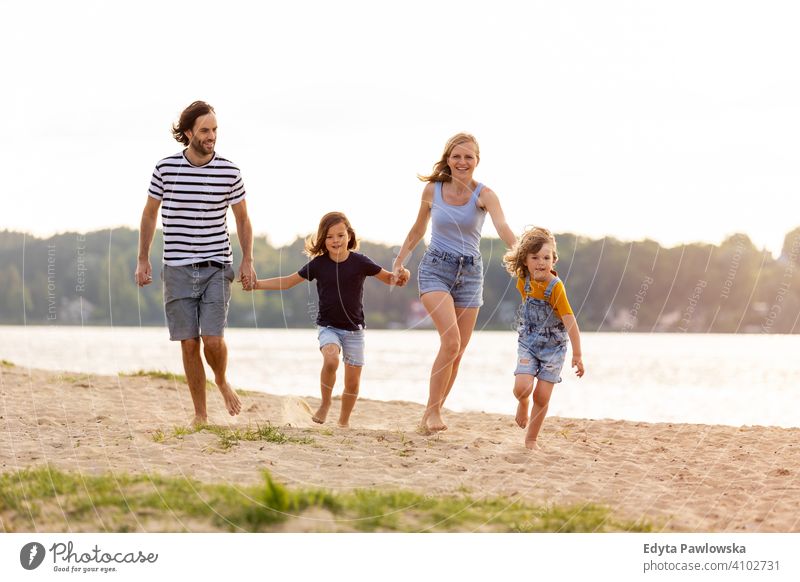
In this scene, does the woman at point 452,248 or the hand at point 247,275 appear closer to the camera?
the woman at point 452,248

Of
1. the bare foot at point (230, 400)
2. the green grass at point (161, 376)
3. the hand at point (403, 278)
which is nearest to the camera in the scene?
the bare foot at point (230, 400)

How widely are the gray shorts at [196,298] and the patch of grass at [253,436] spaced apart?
2.77 feet

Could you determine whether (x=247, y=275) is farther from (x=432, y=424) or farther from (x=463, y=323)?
(x=432, y=424)

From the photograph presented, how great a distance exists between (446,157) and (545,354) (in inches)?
72.9

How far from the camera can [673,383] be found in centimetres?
1923

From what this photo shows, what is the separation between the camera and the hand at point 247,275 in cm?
868

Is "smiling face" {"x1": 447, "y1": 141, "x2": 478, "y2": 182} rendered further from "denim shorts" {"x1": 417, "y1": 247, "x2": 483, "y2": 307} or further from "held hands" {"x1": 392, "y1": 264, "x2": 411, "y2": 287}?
"held hands" {"x1": 392, "y1": 264, "x2": 411, "y2": 287}

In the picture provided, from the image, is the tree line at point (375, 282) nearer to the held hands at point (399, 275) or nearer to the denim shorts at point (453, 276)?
the held hands at point (399, 275)

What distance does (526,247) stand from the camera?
812 centimetres

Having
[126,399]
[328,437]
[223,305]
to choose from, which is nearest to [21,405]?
[126,399]

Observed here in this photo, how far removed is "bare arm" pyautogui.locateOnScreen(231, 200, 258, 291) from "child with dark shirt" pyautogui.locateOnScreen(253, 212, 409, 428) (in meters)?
0.18

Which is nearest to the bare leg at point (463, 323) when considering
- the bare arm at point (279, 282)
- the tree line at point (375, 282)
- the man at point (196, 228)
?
the tree line at point (375, 282)

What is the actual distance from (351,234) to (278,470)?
9.19ft

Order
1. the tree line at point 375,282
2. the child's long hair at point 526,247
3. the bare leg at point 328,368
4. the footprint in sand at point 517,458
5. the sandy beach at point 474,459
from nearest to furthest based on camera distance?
1. the sandy beach at point 474,459
2. the footprint in sand at point 517,458
3. the child's long hair at point 526,247
4. the bare leg at point 328,368
5. the tree line at point 375,282
